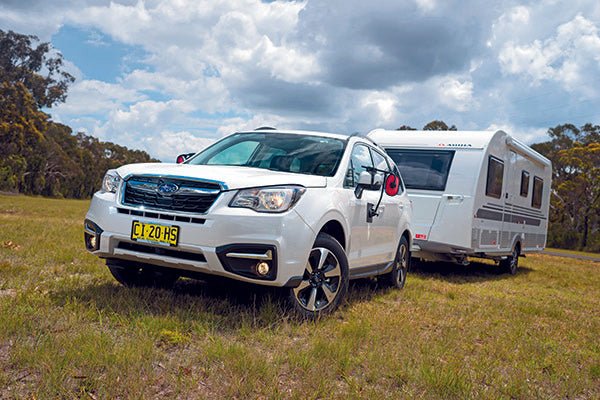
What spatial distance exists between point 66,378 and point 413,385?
1994 millimetres

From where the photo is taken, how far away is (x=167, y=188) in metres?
4.80

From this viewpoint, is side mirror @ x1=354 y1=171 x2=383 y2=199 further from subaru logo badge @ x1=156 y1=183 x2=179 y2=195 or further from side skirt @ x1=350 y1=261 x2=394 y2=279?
subaru logo badge @ x1=156 y1=183 x2=179 y2=195

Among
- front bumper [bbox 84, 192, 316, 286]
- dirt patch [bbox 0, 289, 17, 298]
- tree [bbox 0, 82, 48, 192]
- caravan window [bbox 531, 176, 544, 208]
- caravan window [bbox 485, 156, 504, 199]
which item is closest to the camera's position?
front bumper [bbox 84, 192, 316, 286]

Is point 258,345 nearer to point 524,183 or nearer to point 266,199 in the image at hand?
point 266,199

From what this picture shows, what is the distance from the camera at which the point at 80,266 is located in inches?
273

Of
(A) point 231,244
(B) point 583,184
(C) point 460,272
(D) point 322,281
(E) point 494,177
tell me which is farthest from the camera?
(B) point 583,184

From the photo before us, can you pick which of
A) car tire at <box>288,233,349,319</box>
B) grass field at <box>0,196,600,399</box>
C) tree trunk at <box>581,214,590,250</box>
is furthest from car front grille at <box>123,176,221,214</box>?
tree trunk at <box>581,214,590,250</box>

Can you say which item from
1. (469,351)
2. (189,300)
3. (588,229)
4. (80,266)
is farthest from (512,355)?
(588,229)

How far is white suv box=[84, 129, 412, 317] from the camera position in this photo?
457 centimetres

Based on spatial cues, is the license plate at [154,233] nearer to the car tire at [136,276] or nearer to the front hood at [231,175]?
the front hood at [231,175]

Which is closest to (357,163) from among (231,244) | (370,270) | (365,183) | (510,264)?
(365,183)

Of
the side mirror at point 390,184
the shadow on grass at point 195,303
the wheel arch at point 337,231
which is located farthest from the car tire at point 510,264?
the shadow on grass at point 195,303

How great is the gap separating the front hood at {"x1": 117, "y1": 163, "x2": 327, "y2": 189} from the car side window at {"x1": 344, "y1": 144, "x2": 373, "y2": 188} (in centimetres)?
60

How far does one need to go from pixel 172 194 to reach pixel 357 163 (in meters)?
2.24
